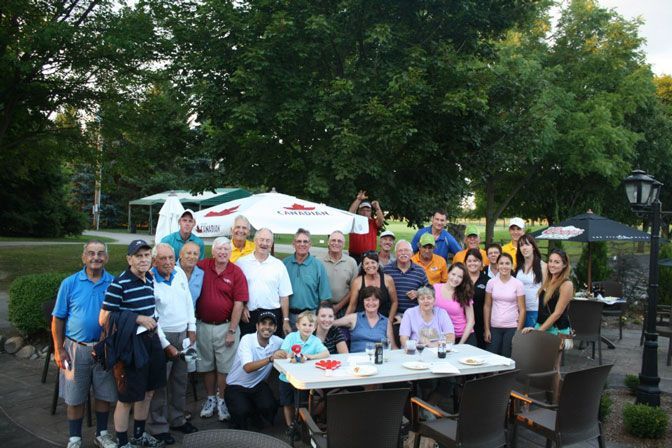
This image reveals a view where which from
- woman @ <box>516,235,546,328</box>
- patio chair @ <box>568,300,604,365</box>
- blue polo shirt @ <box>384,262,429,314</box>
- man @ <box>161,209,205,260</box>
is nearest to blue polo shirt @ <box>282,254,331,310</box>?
blue polo shirt @ <box>384,262,429,314</box>

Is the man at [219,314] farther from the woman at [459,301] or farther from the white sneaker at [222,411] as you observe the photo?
the woman at [459,301]

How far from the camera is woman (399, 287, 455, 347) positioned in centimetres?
535

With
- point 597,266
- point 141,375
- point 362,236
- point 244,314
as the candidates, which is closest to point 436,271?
point 362,236

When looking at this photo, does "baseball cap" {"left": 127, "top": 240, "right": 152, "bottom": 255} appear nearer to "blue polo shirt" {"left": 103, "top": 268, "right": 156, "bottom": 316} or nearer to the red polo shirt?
"blue polo shirt" {"left": 103, "top": 268, "right": 156, "bottom": 316}

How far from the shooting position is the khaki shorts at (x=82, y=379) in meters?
4.38

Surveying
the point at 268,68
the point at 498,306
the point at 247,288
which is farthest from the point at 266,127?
the point at 498,306

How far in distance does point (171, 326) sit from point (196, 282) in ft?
2.08

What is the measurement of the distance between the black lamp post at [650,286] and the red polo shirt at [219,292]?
458 cm

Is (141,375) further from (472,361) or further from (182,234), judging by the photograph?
(472,361)

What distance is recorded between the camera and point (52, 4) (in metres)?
11.5

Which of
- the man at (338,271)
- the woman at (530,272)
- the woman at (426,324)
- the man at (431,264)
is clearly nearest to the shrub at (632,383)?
the woman at (530,272)

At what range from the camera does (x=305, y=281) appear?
19.5 ft

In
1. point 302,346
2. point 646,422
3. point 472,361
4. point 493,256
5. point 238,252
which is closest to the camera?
point 472,361

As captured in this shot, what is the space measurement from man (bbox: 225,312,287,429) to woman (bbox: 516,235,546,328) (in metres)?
2.98
